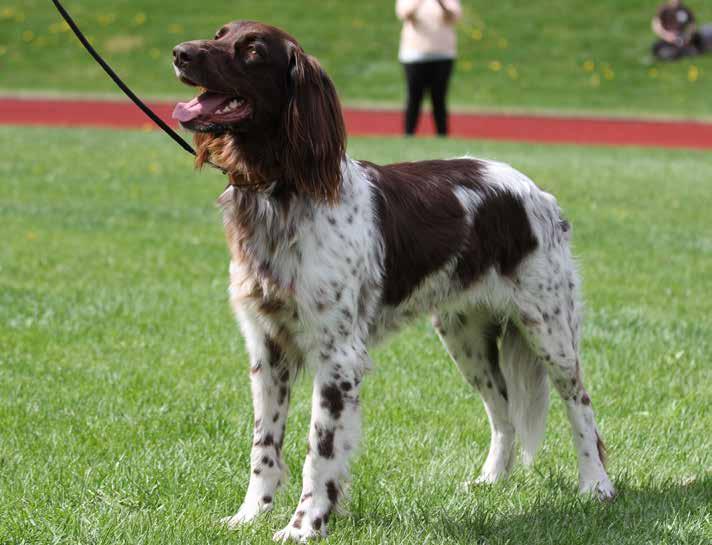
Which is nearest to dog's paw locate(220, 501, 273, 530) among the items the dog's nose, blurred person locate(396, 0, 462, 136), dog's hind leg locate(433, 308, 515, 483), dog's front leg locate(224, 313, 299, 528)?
dog's front leg locate(224, 313, 299, 528)

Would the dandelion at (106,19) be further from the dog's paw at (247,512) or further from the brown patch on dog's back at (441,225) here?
the dog's paw at (247,512)

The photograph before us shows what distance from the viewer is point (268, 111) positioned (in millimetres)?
4211

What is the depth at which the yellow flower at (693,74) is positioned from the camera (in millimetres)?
33156

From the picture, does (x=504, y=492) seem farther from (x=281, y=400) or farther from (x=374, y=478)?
(x=281, y=400)

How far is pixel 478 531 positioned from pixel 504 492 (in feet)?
1.61

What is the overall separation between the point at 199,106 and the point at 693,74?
3149 cm

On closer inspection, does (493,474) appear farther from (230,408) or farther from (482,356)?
(230,408)

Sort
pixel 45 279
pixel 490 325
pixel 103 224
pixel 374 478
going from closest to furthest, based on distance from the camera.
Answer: pixel 374 478 → pixel 490 325 → pixel 45 279 → pixel 103 224

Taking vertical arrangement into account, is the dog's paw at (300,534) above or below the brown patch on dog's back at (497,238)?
below

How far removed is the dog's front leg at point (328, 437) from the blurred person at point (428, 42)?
15447 mm

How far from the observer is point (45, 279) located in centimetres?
898

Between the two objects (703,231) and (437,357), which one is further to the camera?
(703,231)

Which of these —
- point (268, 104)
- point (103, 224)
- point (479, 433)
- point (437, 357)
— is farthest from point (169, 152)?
point (268, 104)

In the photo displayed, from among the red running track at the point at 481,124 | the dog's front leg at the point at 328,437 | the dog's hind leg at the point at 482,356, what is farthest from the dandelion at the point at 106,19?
the dog's front leg at the point at 328,437
